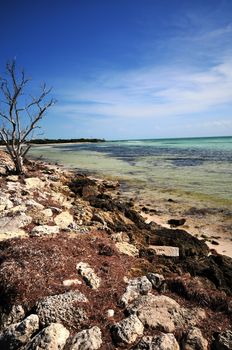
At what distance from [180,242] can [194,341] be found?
5.72 metres

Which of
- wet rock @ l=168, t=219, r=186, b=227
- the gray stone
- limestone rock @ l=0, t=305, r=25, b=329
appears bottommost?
wet rock @ l=168, t=219, r=186, b=227

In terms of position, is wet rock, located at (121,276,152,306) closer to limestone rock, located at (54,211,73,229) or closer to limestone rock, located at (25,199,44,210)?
limestone rock, located at (54,211,73,229)

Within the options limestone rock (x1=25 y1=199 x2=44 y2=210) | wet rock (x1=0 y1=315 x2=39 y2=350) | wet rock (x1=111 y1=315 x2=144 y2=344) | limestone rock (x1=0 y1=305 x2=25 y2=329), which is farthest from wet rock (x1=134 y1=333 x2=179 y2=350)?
limestone rock (x1=25 y1=199 x2=44 y2=210)

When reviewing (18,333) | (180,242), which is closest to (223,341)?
(18,333)

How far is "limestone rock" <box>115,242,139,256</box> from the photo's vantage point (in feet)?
25.5

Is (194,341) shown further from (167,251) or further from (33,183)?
(33,183)

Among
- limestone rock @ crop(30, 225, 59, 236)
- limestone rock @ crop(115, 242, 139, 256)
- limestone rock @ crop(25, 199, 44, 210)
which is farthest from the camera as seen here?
limestone rock @ crop(25, 199, 44, 210)

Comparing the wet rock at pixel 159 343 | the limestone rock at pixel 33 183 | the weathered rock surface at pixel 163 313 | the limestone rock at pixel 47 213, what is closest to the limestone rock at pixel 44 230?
the limestone rock at pixel 47 213

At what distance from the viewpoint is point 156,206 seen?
1652 cm

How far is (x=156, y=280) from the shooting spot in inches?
237

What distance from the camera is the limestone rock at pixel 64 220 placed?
28.7ft

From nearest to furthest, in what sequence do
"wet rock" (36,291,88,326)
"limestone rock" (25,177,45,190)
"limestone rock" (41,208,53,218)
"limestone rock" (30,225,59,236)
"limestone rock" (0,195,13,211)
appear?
"wet rock" (36,291,88,326) < "limestone rock" (30,225,59,236) < "limestone rock" (41,208,53,218) < "limestone rock" (0,195,13,211) < "limestone rock" (25,177,45,190)

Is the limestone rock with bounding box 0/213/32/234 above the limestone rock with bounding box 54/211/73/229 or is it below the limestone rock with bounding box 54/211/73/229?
above

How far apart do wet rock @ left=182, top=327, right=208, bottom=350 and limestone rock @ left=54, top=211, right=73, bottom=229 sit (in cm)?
484
